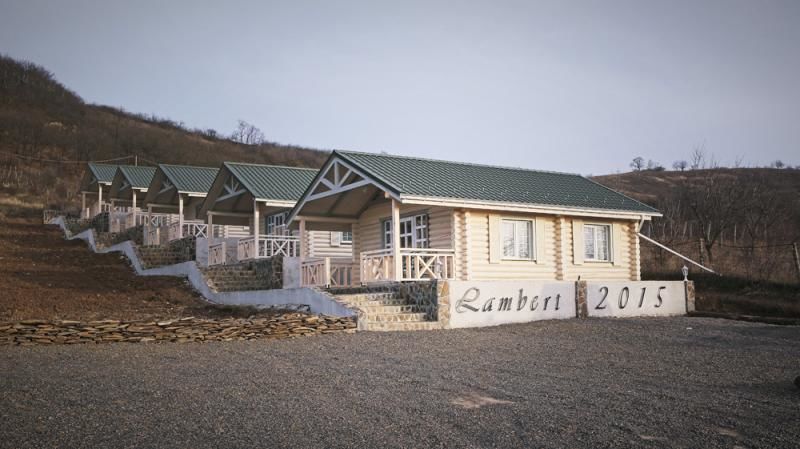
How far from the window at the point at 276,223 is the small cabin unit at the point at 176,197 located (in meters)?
2.60

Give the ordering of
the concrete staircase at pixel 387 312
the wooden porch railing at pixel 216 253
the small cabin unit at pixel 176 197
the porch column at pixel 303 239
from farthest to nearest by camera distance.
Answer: the small cabin unit at pixel 176 197 → the wooden porch railing at pixel 216 253 → the porch column at pixel 303 239 → the concrete staircase at pixel 387 312

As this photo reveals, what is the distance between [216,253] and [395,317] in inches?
437

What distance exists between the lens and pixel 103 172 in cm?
4106

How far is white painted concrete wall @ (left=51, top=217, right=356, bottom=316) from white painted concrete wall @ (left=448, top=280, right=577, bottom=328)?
2674 mm

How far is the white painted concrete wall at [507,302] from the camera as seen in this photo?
16.4 metres

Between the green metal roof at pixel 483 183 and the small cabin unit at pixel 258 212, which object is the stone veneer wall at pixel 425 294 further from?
the small cabin unit at pixel 258 212

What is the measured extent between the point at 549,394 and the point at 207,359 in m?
5.43

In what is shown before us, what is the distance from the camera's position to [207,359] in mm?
11086

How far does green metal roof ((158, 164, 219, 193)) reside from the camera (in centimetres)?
2991

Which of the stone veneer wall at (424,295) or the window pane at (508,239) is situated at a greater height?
the window pane at (508,239)

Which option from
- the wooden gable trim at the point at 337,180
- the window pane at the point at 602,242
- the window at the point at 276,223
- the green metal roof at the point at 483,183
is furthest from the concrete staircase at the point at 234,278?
the window pane at the point at 602,242

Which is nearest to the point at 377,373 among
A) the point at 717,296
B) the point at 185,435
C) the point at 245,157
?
the point at 185,435

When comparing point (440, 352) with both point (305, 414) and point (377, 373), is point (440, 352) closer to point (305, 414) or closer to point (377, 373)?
point (377, 373)

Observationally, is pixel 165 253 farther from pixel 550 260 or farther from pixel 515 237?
pixel 550 260
